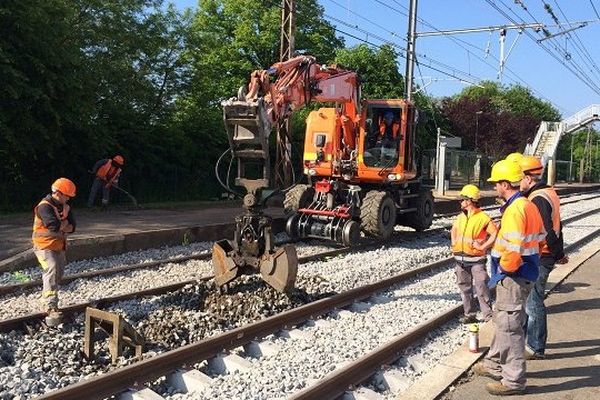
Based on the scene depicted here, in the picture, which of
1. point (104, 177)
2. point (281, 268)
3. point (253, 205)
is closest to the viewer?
point (281, 268)

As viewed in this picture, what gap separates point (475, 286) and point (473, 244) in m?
0.59

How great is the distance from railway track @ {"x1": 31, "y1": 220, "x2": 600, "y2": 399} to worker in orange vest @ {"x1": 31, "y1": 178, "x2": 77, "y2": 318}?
211 cm

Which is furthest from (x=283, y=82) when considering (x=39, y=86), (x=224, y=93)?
(x=224, y=93)

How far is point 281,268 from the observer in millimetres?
8297

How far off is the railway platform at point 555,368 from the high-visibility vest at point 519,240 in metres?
1.09

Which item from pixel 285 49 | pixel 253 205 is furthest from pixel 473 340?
pixel 285 49

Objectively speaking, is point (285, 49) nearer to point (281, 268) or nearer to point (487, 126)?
point (281, 268)

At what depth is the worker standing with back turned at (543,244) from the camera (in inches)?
245

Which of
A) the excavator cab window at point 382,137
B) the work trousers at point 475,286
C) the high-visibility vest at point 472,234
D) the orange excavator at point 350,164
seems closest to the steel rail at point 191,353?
the work trousers at point 475,286

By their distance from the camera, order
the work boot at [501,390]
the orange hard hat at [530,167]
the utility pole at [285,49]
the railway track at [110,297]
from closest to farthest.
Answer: the work boot at [501,390] < the orange hard hat at [530,167] < the railway track at [110,297] < the utility pole at [285,49]

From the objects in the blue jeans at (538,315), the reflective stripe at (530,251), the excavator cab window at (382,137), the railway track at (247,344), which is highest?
the excavator cab window at (382,137)

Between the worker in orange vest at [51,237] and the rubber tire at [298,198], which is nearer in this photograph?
the worker in orange vest at [51,237]

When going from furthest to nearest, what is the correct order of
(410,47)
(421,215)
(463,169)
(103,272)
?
(463,169) → (410,47) → (421,215) → (103,272)

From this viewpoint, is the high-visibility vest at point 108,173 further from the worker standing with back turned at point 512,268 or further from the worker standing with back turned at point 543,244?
the worker standing with back turned at point 512,268
